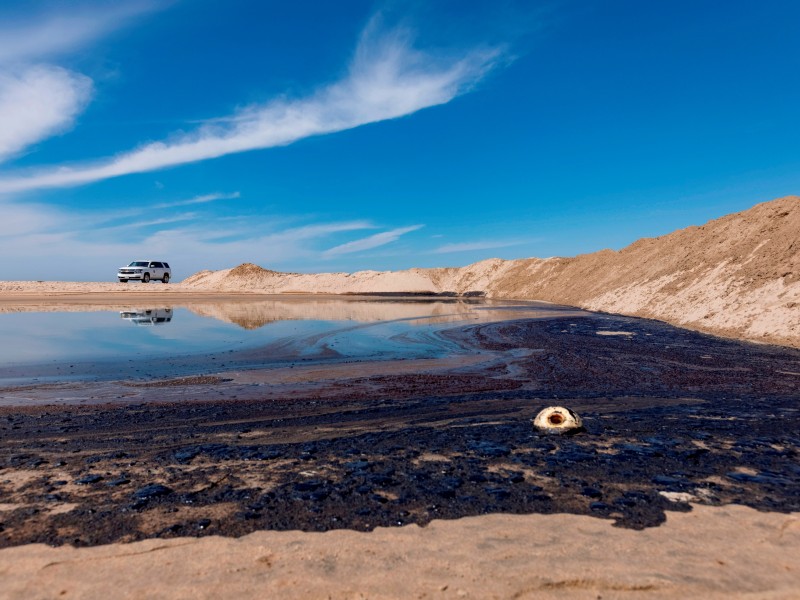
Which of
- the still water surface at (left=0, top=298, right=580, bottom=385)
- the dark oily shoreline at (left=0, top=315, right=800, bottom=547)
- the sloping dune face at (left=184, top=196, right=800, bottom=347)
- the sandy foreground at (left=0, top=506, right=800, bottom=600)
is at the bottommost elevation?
the sandy foreground at (left=0, top=506, right=800, bottom=600)

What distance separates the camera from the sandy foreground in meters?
3.29

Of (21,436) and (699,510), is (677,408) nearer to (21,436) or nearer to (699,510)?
(699,510)

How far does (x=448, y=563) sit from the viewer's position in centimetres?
361

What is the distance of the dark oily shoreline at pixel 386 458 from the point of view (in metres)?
4.44

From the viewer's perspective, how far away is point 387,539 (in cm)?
396

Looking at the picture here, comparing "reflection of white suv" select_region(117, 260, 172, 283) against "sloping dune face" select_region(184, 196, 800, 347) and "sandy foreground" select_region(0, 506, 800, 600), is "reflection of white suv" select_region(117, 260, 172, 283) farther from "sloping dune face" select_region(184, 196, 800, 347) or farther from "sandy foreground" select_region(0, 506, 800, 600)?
"sandy foreground" select_region(0, 506, 800, 600)

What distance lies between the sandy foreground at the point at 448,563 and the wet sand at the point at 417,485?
2cm

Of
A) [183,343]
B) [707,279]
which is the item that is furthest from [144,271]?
[707,279]

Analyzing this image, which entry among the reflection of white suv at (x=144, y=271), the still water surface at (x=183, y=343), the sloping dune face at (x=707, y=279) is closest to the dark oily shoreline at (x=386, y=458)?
the still water surface at (x=183, y=343)

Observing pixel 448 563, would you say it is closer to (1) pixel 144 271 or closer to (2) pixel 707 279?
(2) pixel 707 279

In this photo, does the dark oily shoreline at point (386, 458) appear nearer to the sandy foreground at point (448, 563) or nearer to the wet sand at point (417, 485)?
the wet sand at point (417, 485)

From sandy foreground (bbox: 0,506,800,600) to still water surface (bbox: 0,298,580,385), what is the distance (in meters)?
9.08

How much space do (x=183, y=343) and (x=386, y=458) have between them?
13.4 metres

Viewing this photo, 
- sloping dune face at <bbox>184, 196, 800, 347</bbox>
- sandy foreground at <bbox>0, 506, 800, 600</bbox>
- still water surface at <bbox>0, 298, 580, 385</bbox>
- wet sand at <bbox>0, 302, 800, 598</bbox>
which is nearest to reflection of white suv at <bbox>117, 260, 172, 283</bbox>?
still water surface at <bbox>0, 298, 580, 385</bbox>
